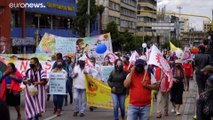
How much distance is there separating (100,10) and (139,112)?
52.1m

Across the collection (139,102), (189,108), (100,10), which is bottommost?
(189,108)

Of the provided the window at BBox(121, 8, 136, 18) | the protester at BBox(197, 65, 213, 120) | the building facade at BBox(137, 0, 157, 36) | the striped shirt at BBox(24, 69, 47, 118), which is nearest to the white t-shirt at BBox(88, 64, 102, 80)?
the striped shirt at BBox(24, 69, 47, 118)

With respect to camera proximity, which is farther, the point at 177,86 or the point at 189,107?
the point at 189,107

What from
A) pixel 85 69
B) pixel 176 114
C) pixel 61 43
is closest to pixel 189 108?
pixel 176 114

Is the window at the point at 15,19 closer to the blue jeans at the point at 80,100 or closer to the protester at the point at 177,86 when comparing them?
the blue jeans at the point at 80,100

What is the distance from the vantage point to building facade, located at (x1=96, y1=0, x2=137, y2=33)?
94.6 m

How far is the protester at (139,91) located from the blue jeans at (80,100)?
5.70 meters

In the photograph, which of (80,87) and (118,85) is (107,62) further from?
(118,85)

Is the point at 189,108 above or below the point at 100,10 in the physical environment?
below

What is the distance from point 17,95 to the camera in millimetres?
12906

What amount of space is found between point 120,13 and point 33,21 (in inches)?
2004

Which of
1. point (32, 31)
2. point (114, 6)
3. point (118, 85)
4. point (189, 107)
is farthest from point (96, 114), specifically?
point (114, 6)

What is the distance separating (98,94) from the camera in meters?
14.7

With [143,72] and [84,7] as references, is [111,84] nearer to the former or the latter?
[143,72]
